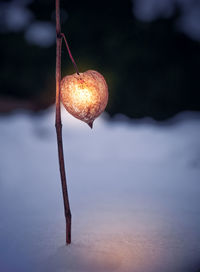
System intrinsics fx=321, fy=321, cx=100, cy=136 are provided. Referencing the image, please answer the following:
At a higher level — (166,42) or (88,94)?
(88,94)

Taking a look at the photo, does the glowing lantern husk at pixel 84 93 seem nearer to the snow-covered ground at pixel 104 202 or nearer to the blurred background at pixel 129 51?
the snow-covered ground at pixel 104 202

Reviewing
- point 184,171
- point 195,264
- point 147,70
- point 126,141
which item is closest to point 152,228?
point 195,264

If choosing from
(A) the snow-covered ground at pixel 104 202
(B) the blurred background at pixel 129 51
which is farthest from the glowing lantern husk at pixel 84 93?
(B) the blurred background at pixel 129 51

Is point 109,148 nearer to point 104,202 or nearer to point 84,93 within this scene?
point 104,202

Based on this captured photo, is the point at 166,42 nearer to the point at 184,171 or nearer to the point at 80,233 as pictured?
the point at 184,171

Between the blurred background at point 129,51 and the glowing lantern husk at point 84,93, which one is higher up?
the glowing lantern husk at point 84,93

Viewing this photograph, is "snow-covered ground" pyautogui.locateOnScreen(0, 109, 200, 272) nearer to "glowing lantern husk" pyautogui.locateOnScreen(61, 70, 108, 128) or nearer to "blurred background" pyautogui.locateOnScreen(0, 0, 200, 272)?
"blurred background" pyautogui.locateOnScreen(0, 0, 200, 272)
